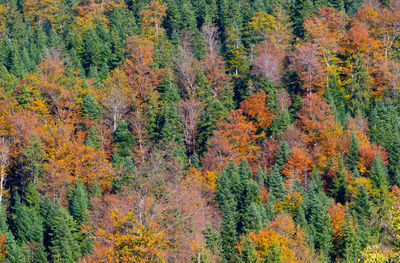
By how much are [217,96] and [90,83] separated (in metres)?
20.2

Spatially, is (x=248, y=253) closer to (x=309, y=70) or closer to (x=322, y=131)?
(x=322, y=131)

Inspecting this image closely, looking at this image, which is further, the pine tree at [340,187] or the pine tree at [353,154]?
the pine tree at [353,154]

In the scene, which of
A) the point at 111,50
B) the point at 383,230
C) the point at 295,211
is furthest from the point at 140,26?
the point at 383,230

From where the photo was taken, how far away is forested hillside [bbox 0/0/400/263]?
182 ft

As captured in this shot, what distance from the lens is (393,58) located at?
88062 millimetres

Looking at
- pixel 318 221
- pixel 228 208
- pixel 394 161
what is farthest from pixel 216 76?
pixel 318 221

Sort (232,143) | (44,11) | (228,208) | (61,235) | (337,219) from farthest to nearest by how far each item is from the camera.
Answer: (44,11) → (232,143) → (337,219) → (228,208) → (61,235)

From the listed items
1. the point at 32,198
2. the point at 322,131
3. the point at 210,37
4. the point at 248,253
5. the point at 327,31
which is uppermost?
the point at 327,31

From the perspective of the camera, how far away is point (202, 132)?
75562mm

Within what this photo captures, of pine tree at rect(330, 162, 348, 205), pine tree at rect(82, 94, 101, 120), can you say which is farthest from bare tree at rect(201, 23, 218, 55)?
pine tree at rect(330, 162, 348, 205)

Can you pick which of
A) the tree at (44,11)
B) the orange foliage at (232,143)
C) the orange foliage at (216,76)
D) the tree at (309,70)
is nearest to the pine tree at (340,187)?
the orange foliage at (232,143)

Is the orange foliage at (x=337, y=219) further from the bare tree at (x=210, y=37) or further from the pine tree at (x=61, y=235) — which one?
the bare tree at (x=210, y=37)

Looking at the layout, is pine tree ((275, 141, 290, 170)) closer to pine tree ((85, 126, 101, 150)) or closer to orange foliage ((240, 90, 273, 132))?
orange foliage ((240, 90, 273, 132))

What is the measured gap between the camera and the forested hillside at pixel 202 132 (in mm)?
55625
